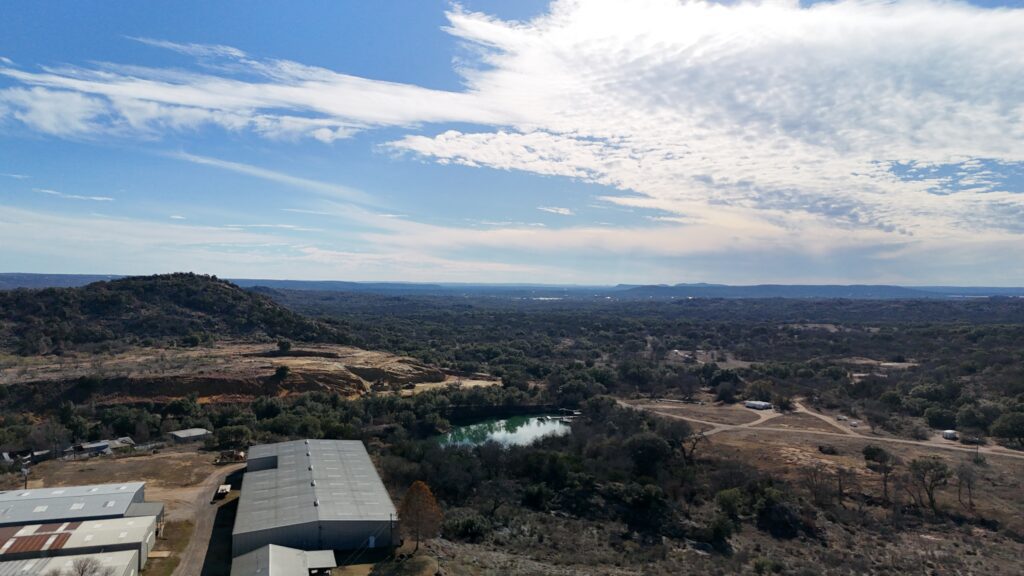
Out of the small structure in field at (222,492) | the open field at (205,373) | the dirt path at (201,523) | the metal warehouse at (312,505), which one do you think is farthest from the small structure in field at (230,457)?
the open field at (205,373)

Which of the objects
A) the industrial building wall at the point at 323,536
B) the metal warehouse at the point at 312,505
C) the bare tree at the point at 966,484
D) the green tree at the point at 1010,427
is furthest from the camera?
the green tree at the point at 1010,427

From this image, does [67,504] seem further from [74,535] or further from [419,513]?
[419,513]

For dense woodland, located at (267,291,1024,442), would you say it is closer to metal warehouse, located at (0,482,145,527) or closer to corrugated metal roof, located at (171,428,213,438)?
corrugated metal roof, located at (171,428,213,438)

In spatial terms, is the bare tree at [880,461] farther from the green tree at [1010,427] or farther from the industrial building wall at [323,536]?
the industrial building wall at [323,536]

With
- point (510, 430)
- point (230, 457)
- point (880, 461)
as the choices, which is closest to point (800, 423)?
point (880, 461)

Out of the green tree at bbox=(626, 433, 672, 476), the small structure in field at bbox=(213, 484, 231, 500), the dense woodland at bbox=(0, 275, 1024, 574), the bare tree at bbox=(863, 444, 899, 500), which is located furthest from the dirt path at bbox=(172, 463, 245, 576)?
the bare tree at bbox=(863, 444, 899, 500)

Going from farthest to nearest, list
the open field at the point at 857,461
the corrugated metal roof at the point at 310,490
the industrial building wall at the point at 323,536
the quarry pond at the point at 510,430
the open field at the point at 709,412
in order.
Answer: the open field at the point at 709,412 < the quarry pond at the point at 510,430 < the open field at the point at 857,461 < the corrugated metal roof at the point at 310,490 < the industrial building wall at the point at 323,536
